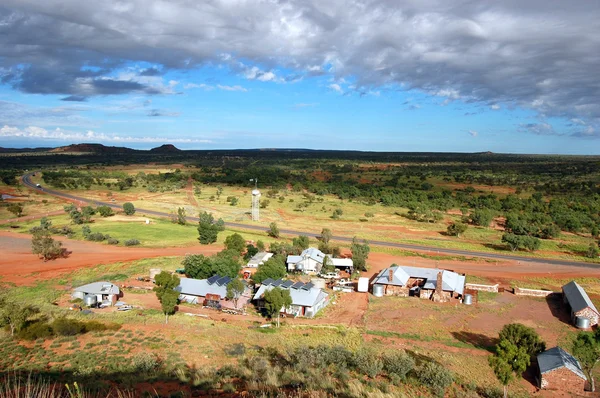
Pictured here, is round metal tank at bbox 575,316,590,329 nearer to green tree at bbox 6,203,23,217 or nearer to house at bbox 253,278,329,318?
house at bbox 253,278,329,318

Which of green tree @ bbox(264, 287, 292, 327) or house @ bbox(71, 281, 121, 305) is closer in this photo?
green tree @ bbox(264, 287, 292, 327)

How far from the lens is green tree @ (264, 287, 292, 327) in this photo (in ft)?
99.8

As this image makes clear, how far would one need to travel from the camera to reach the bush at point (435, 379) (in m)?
19.7

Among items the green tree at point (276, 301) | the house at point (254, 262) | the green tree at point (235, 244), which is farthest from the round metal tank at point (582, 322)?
the green tree at point (235, 244)

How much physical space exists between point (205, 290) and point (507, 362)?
937 inches

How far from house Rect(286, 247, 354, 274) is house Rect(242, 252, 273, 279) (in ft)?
9.82

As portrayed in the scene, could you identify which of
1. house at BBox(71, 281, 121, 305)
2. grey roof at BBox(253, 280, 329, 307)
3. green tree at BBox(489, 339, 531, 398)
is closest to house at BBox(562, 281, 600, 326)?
green tree at BBox(489, 339, 531, 398)

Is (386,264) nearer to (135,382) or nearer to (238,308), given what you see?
(238,308)

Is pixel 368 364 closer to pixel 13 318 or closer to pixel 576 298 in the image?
pixel 13 318

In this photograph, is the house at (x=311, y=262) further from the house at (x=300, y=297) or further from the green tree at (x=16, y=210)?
the green tree at (x=16, y=210)

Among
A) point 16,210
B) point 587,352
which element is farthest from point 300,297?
point 16,210

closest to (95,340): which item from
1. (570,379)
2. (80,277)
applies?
(80,277)

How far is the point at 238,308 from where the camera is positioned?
33.7 metres

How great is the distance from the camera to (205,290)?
35219mm
